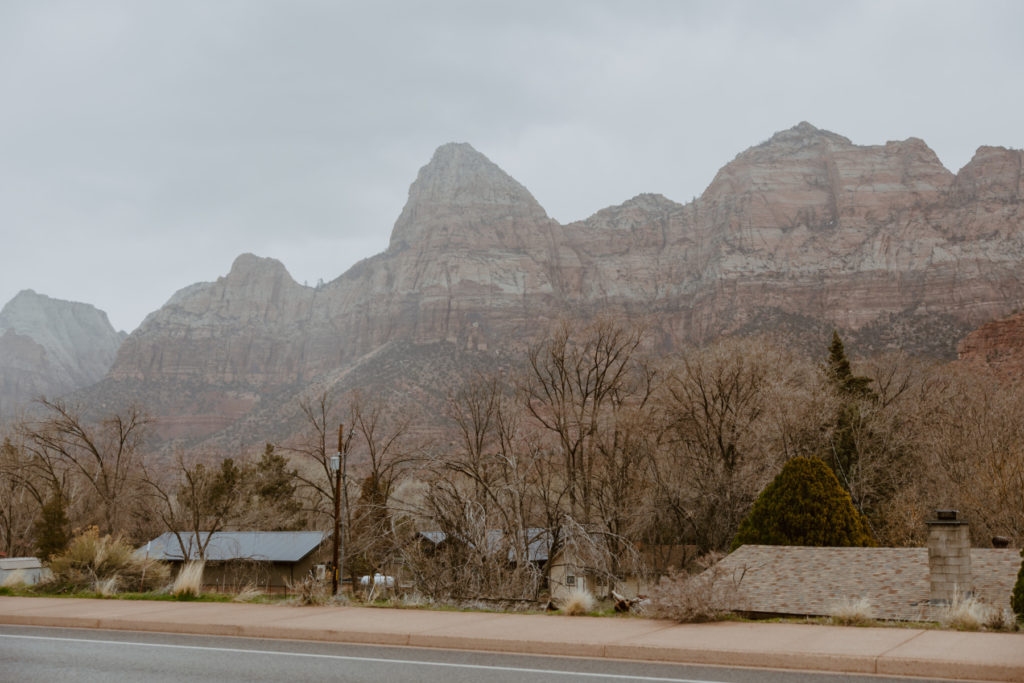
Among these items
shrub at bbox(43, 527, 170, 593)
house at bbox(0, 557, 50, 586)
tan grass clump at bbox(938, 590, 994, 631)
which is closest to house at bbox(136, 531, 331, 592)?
house at bbox(0, 557, 50, 586)

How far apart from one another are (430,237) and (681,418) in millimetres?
156897

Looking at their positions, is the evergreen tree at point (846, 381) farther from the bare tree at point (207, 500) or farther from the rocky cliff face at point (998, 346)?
the bare tree at point (207, 500)

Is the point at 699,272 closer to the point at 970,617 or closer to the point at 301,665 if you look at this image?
the point at 970,617

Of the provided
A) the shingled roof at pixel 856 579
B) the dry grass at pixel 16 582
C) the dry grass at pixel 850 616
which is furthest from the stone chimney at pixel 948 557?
the dry grass at pixel 16 582

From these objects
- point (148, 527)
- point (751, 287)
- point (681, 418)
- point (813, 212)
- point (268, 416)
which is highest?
point (813, 212)

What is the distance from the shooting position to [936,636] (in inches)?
361

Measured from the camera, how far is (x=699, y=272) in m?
161

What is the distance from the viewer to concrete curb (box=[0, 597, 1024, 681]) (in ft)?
25.8

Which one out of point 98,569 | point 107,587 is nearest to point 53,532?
point 98,569

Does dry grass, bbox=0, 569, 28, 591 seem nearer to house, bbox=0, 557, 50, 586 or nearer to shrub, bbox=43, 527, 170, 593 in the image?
shrub, bbox=43, 527, 170, 593

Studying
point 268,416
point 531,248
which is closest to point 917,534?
point 268,416

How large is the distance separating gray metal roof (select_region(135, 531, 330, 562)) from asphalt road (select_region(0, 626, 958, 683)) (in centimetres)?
3849

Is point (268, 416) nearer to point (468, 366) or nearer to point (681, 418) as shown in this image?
point (468, 366)

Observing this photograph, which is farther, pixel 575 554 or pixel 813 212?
pixel 813 212
